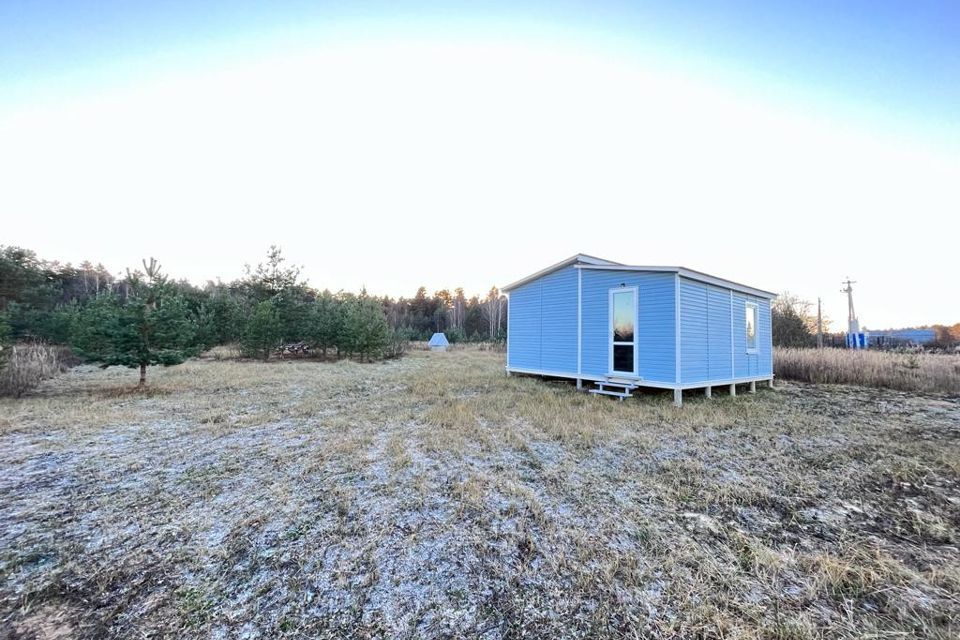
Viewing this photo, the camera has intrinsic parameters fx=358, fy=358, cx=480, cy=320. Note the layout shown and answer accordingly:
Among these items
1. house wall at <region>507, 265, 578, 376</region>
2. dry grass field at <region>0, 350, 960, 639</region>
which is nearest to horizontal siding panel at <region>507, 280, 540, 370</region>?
house wall at <region>507, 265, 578, 376</region>

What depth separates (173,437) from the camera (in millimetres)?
4750

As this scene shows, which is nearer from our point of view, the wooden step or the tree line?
the wooden step

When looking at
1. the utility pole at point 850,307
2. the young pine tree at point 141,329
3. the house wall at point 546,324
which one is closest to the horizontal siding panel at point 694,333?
the house wall at point 546,324

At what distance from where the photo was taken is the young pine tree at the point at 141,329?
7.32m

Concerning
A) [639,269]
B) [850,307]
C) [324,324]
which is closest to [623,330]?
[639,269]

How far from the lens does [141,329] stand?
24.5 feet

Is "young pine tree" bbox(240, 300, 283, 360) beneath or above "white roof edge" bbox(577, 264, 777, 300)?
beneath

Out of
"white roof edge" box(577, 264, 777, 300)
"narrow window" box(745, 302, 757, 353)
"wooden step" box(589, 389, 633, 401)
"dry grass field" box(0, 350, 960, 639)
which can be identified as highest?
"white roof edge" box(577, 264, 777, 300)

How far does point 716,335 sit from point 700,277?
5.24 feet

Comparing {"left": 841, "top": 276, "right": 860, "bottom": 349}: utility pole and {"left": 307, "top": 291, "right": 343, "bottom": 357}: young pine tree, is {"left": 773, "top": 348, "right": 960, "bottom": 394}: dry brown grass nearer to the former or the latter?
{"left": 841, "top": 276, "right": 860, "bottom": 349}: utility pole

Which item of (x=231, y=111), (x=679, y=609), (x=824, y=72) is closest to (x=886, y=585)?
(x=679, y=609)

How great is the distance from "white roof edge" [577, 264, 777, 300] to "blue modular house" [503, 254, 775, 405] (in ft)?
0.09

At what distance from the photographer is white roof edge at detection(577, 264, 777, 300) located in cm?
715

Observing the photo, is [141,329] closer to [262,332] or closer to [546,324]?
[262,332]
